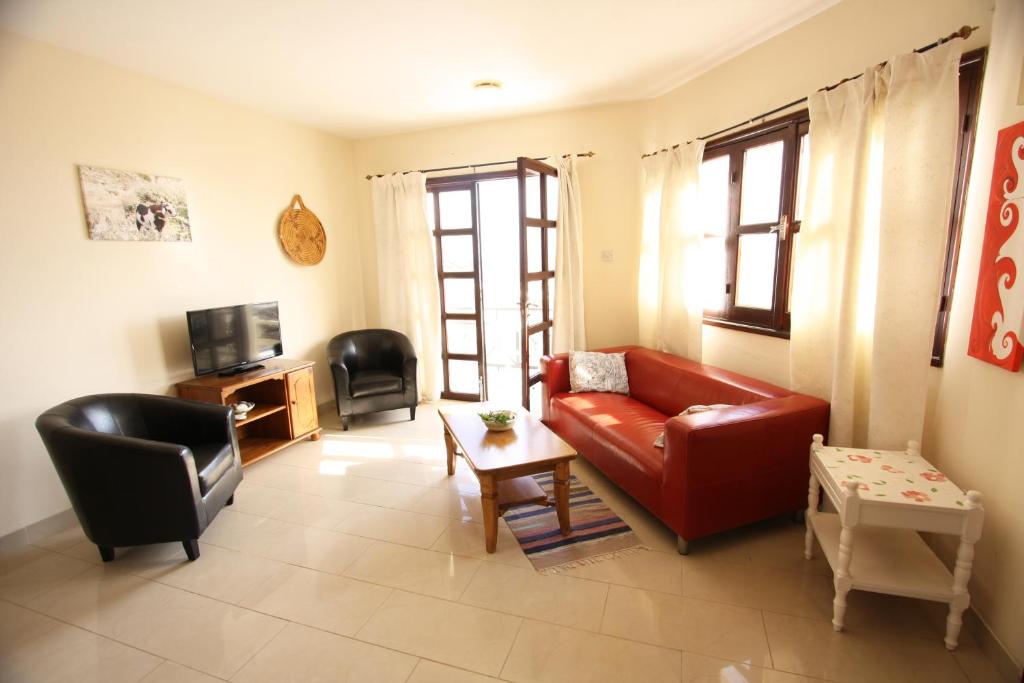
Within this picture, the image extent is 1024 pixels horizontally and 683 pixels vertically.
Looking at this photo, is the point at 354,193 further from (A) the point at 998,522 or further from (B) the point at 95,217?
(A) the point at 998,522

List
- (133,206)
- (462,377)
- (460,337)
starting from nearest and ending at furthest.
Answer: (133,206) → (460,337) → (462,377)

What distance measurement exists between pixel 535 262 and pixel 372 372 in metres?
1.93

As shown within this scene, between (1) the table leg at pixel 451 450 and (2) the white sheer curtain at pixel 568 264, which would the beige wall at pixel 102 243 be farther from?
(2) the white sheer curtain at pixel 568 264

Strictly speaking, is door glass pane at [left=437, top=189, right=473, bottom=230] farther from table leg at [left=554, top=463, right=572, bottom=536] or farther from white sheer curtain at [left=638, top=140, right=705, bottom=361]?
table leg at [left=554, top=463, right=572, bottom=536]

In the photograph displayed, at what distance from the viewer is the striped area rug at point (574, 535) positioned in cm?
223

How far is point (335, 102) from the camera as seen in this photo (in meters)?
3.60

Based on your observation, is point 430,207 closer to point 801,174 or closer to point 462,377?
point 462,377

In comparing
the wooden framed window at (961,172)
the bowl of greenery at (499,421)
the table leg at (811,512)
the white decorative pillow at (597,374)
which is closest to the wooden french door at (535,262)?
the white decorative pillow at (597,374)

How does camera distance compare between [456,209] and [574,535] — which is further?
[456,209]

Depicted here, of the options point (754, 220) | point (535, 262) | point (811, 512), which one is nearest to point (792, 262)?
point (754, 220)

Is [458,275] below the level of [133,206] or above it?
below

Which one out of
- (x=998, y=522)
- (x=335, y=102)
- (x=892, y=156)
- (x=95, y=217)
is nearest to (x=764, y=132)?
(x=892, y=156)

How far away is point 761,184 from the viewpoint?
9.63 feet

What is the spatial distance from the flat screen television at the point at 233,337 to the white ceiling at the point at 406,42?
1.60 metres
